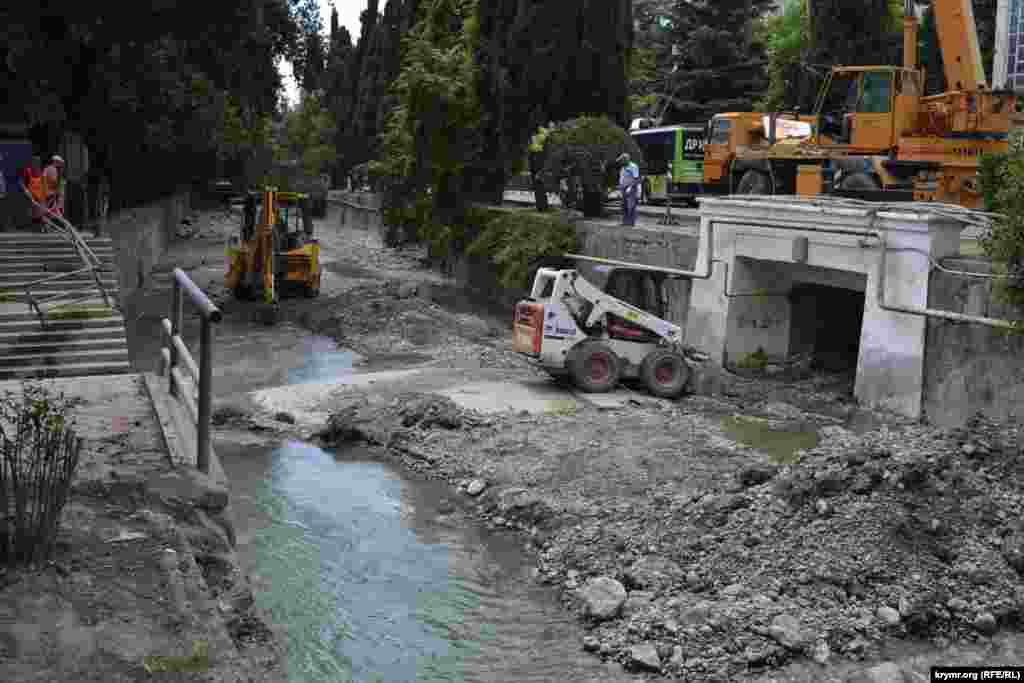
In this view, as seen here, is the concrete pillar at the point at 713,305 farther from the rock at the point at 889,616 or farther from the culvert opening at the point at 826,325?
the rock at the point at 889,616

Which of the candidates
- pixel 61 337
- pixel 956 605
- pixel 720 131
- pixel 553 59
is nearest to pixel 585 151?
pixel 553 59

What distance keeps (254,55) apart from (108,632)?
97.8 feet

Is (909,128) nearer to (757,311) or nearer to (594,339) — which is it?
(757,311)

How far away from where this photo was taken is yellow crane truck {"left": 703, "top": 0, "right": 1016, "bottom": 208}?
20.5 metres

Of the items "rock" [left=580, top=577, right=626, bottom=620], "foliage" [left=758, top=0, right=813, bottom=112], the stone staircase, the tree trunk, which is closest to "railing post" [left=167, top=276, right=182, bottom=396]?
"rock" [left=580, top=577, right=626, bottom=620]

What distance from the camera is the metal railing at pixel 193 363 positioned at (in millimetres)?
6918

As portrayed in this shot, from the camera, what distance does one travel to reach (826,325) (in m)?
20.6

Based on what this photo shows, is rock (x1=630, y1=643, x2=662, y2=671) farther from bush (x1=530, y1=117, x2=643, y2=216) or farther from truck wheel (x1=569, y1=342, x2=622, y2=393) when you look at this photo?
bush (x1=530, y1=117, x2=643, y2=216)

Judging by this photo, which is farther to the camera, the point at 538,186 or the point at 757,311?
the point at 538,186

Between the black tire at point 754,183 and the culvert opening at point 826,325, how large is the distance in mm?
4110

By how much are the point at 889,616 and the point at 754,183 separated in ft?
53.8

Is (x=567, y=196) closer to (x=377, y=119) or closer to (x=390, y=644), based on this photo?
(x=390, y=644)

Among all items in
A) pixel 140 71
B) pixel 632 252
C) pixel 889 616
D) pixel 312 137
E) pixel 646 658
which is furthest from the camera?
pixel 312 137

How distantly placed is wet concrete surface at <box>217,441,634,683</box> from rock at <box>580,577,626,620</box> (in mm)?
222
